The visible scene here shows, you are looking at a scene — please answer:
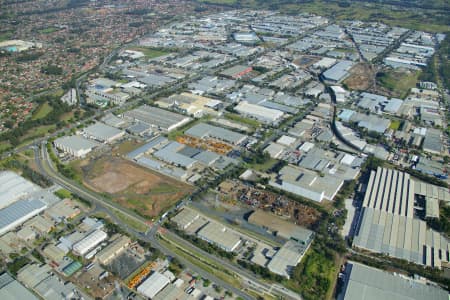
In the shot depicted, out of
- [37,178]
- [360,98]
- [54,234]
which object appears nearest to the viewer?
[54,234]

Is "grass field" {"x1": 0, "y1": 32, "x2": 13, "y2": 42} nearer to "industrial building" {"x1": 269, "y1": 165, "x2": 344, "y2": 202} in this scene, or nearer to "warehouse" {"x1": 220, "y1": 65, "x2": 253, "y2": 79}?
"warehouse" {"x1": 220, "y1": 65, "x2": 253, "y2": 79}

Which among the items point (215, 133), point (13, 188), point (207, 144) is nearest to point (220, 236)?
point (207, 144)

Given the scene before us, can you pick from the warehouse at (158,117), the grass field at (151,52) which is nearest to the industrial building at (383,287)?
the warehouse at (158,117)

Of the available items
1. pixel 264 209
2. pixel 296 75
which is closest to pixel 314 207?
pixel 264 209

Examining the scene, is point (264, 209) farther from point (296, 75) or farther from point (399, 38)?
point (399, 38)

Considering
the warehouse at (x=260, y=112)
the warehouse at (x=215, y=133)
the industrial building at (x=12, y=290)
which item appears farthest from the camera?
the warehouse at (x=260, y=112)

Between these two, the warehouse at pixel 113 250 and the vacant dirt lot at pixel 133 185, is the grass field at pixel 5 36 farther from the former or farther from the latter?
the warehouse at pixel 113 250
